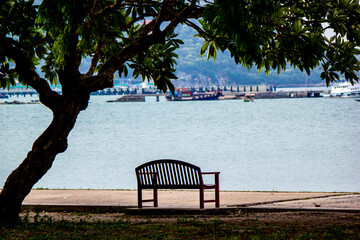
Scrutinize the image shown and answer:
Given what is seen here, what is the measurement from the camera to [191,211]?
400 inches

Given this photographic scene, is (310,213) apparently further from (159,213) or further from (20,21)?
(20,21)

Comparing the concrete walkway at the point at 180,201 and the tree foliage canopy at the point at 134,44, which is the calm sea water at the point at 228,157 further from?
the tree foliage canopy at the point at 134,44

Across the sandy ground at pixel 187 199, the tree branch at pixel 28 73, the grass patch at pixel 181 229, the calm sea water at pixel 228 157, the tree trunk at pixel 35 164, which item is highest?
the tree branch at pixel 28 73

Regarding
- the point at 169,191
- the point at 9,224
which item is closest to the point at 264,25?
the point at 9,224

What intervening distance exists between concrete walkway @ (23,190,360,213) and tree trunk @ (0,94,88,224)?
2.11 metres

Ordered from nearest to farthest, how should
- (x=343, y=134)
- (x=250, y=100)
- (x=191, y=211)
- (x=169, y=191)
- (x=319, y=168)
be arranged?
(x=191, y=211) → (x=169, y=191) → (x=319, y=168) → (x=343, y=134) → (x=250, y=100)

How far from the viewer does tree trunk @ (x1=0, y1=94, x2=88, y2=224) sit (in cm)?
908

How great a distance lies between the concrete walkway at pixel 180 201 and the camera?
10969 mm

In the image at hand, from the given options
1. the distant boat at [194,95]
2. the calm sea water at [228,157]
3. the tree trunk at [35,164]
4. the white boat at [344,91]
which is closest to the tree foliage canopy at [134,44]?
the tree trunk at [35,164]

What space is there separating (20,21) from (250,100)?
170 meters

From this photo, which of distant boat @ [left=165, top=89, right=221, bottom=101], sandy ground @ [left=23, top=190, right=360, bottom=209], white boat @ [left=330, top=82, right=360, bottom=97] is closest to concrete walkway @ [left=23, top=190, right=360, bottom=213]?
sandy ground @ [left=23, top=190, right=360, bottom=209]

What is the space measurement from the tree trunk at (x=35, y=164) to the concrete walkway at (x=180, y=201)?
2.11m

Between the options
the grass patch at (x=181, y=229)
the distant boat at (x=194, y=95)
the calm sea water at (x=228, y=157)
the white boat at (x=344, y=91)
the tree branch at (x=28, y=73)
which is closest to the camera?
the grass patch at (x=181, y=229)

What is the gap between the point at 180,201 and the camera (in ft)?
40.8
